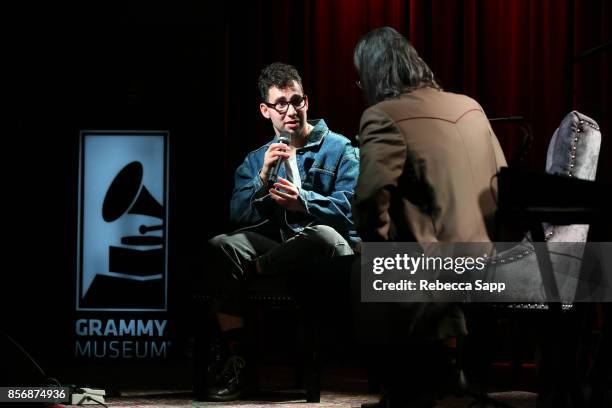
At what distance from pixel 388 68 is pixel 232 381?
61.1 inches

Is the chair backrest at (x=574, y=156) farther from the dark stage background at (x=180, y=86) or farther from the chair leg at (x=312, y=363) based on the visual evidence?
the dark stage background at (x=180, y=86)

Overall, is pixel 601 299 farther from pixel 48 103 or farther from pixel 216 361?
pixel 48 103

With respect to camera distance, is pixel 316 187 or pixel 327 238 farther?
pixel 316 187

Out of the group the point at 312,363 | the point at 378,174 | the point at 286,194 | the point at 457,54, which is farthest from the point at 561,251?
the point at 457,54

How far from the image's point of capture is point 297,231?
343cm

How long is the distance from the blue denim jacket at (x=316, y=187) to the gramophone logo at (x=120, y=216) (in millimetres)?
1223

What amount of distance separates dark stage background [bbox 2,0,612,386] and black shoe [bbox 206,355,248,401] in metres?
1.29

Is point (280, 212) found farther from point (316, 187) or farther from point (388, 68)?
point (388, 68)

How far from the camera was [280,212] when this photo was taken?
3494 millimetres

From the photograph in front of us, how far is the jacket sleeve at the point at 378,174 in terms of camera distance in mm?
2176

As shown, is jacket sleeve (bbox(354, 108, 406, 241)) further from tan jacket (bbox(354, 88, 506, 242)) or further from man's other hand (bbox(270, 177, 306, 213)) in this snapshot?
man's other hand (bbox(270, 177, 306, 213))

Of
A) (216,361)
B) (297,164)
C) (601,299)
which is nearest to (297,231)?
(297,164)

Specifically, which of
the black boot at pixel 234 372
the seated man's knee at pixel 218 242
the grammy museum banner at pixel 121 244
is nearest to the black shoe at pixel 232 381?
the black boot at pixel 234 372

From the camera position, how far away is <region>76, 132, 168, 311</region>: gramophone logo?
4672 mm
